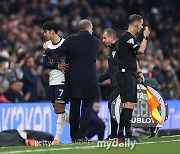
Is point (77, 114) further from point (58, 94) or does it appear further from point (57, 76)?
point (57, 76)

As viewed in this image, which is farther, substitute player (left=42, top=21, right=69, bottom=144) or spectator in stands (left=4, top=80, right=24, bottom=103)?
spectator in stands (left=4, top=80, right=24, bottom=103)

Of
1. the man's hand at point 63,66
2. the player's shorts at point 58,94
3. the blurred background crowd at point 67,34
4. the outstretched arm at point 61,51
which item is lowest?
the player's shorts at point 58,94

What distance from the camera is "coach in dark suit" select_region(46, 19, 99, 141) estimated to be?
13391 millimetres

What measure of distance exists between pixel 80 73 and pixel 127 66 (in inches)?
36.5

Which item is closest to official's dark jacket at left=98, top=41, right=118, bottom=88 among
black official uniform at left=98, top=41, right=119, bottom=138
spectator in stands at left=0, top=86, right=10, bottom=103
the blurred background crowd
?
black official uniform at left=98, top=41, right=119, bottom=138

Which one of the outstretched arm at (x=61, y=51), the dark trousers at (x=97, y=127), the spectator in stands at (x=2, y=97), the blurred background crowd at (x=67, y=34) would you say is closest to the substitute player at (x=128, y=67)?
the outstretched arm at (x=61, y=51)

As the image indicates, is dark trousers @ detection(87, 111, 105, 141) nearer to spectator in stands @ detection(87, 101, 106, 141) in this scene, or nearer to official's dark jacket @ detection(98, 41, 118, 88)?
spectator in stands @ detection(87, 101, 106, 141)

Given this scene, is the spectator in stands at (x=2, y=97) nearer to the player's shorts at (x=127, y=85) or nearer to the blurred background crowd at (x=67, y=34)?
the blurred background crowd at (x=67, y=34)

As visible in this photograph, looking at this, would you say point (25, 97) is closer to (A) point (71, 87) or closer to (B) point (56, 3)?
(A) point (71, 87)

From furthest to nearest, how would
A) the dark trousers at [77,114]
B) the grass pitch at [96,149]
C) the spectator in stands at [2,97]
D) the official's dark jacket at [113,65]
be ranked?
the spectator in stands at [2,97] → the official's dark jacket at [113,65] → the dark trousers at [77,114] → the grass pitch at [96,149]

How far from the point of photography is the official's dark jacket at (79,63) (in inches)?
527

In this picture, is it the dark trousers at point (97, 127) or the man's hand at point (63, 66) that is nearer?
the man's hand at point (63, 66)

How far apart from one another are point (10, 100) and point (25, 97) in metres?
0.71

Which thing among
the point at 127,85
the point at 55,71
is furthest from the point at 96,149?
the point at 55,71
